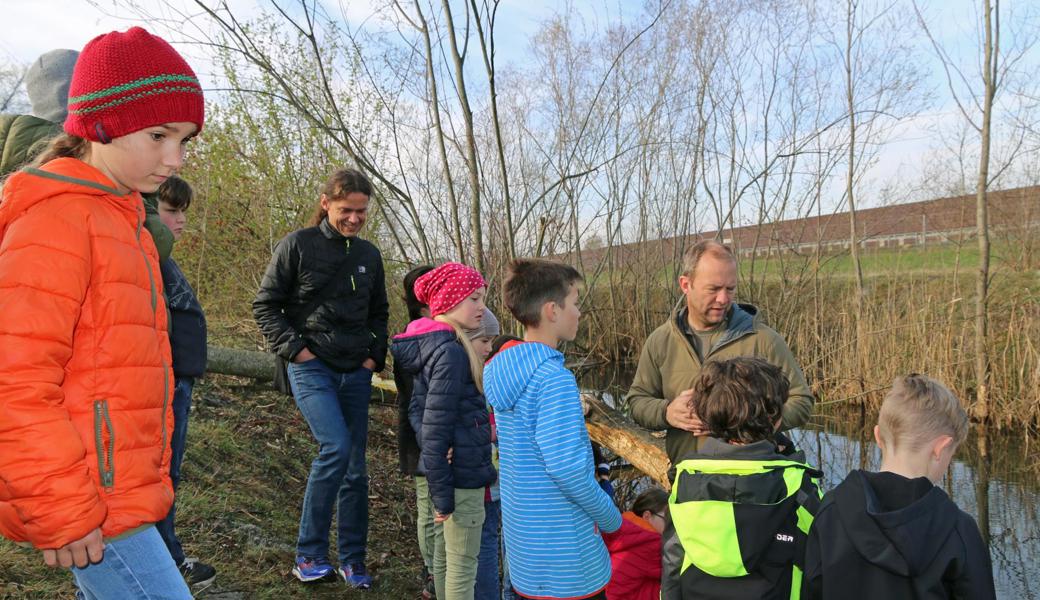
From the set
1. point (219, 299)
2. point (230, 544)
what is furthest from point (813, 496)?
point (219, 299)

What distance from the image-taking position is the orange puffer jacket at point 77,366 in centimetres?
124

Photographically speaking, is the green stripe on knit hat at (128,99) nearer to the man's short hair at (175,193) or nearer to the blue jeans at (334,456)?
the man's short hair at (175,193)

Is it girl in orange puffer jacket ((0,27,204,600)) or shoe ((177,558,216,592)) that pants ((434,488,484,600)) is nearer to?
shoe ((177,558,216,592))

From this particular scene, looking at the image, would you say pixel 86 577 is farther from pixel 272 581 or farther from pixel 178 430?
pixel 272 581

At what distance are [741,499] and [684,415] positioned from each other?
74 centimetres

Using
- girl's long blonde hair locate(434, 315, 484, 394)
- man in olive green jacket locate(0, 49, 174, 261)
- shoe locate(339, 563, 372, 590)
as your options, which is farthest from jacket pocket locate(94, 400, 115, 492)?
shoe locate(339, 563, 372, 590)

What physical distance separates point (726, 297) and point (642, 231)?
7873 millimetres

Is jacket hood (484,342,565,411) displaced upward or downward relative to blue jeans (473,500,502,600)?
upward

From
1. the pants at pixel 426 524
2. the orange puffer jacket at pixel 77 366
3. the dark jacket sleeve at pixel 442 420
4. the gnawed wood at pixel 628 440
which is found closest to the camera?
the orange puffer jacket at pixel 77 366

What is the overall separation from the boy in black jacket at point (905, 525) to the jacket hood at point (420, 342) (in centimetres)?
152

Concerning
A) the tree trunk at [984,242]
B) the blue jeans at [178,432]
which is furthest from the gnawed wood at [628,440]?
the tree trunk at [984,242]

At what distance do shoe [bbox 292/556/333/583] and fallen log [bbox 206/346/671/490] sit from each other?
1698 millimetres

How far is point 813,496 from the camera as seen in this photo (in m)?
1.87

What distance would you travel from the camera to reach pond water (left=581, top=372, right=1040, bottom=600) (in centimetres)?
498
